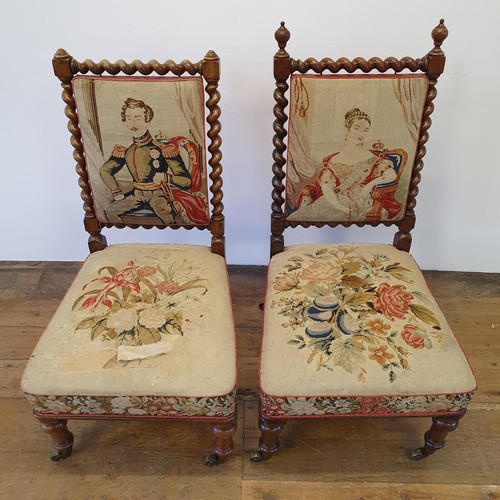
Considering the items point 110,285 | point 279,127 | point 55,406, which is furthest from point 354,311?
point 55,406

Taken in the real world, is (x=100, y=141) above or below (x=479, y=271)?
above

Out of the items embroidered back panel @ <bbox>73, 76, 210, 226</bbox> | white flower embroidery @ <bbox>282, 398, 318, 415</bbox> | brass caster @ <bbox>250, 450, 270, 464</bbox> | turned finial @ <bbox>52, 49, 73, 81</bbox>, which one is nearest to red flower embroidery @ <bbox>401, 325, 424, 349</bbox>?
white flower embroidery @ <bbox>282, 398, 318, 415</bbox>

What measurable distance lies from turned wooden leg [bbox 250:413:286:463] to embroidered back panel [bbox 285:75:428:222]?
0.55 meters

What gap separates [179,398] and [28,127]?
1.06m

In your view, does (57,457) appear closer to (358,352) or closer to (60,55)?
(358,352)

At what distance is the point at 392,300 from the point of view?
4.22 ft

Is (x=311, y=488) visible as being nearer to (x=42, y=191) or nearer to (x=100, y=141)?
(x=100, y=141)

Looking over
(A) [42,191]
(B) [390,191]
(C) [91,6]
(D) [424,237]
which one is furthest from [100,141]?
(D) [424,237]

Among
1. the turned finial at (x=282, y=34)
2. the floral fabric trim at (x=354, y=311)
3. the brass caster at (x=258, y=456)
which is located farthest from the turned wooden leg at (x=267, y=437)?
the turned finial at (x=282, y=34)

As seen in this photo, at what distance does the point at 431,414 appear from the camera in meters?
1.20

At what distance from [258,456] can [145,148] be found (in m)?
0.86

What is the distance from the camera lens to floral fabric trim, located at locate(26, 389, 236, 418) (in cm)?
115

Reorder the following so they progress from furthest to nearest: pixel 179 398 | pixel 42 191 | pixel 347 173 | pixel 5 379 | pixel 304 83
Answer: pixel 42 191, pixel 5 379, pixel 347 173, pixel 304 83, pixel 179 398

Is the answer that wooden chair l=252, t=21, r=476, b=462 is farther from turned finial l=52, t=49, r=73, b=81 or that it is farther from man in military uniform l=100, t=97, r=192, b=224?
turned finial l=52, t=49, r=73, b=81
